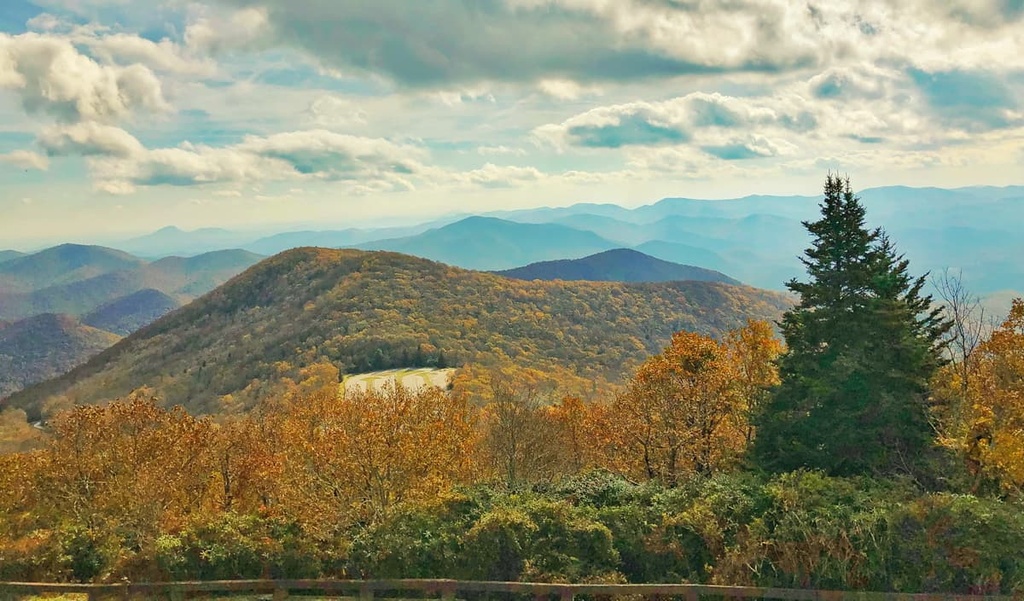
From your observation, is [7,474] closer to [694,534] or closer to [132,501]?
[132,501]

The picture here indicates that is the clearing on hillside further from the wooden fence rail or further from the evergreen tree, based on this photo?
the wooden fence rail

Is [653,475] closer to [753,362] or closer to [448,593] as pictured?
[753,362]

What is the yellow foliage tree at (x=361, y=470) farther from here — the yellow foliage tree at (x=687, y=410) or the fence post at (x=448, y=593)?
the yellow foliage tree at (x=687, y=410)

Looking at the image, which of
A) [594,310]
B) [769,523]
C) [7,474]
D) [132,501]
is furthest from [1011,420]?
[594,310]

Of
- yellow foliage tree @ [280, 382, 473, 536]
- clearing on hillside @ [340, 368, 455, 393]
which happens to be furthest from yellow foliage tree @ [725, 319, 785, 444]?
clearing on hillside @ [340, 368, 455, 393]

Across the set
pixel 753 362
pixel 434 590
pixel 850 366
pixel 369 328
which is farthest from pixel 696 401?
pixel 369 328

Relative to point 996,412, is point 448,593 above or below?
below
